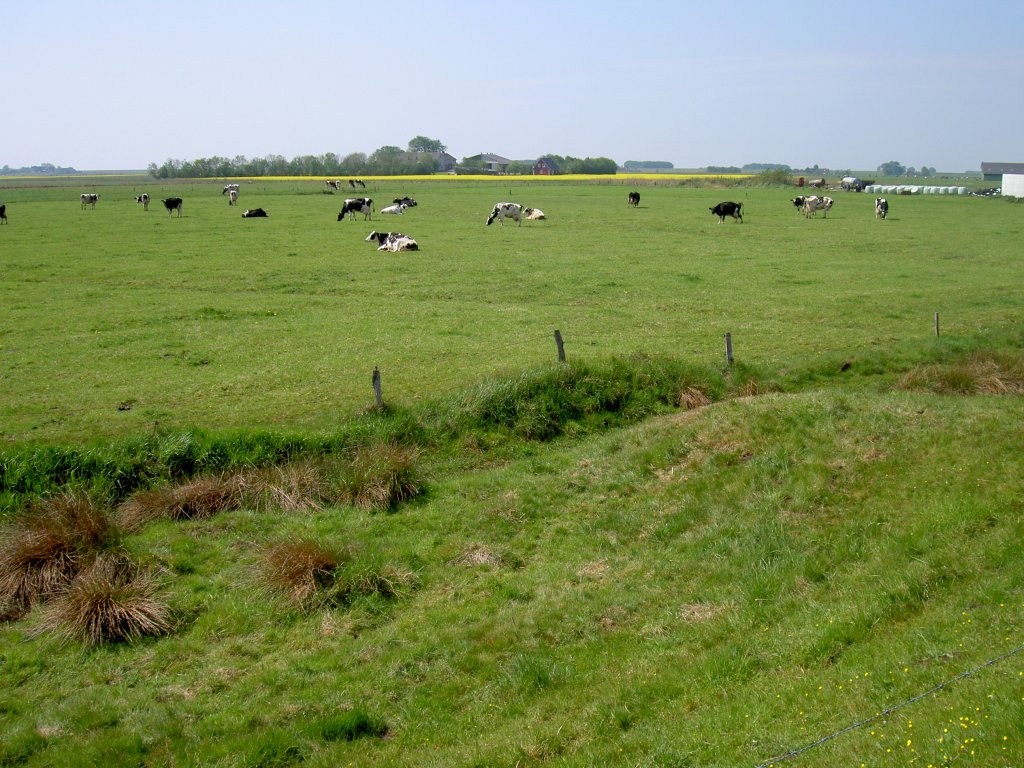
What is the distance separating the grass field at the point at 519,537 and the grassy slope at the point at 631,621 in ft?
0.13

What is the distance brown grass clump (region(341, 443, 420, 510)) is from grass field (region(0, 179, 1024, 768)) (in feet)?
0.20

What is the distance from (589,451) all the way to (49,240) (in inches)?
1329

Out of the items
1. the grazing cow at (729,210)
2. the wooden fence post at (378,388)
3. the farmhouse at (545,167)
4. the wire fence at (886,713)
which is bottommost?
the wire fence at (886,713)

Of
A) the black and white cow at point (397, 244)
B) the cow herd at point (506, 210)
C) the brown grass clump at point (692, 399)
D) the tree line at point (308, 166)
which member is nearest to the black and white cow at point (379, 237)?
the black and white cow at point (397, 244)

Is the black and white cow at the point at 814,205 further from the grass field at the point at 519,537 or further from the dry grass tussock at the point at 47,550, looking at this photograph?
the dry grass tussock at the point at 47,550

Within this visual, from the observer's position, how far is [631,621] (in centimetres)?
944

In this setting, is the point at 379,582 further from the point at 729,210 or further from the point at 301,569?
the point at 729,210

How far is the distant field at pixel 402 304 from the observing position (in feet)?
54.0

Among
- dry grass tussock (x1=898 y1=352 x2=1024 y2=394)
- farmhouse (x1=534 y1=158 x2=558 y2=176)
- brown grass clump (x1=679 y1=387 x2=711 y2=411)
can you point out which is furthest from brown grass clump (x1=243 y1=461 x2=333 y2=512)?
farmhouse (x1=534 y1=158 x2=558 y2=176)

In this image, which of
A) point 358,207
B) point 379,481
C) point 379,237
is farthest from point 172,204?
point 379,481

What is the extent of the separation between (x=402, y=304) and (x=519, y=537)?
13.5 metres

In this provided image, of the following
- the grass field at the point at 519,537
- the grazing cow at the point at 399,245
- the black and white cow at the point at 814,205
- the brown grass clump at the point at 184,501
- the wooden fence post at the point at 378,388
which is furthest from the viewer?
the black and white cow at the point at 814,205

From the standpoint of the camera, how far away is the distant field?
1647 centimetres

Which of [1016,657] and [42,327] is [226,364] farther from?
[1016,657]
